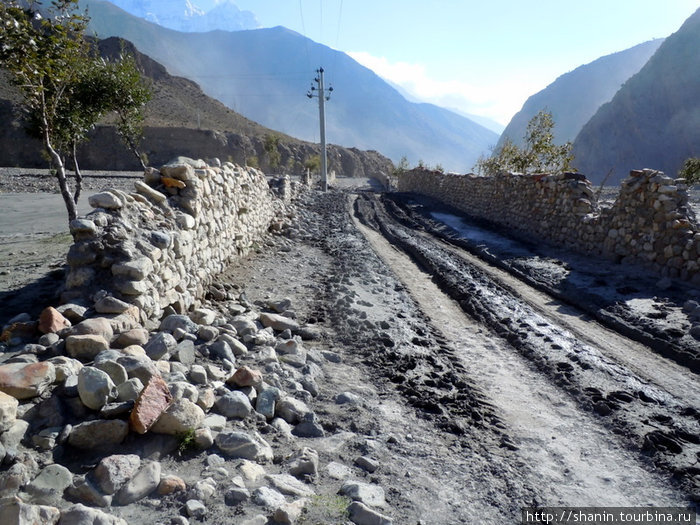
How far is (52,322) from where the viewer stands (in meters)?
3.05

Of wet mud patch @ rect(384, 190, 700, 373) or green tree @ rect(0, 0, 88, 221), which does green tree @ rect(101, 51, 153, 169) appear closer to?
green tree @ rect(0, 0, 88, 221)

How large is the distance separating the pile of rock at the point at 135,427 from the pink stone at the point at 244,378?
11mm

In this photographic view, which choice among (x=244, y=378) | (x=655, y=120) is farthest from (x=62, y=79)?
(x=655, y=120)

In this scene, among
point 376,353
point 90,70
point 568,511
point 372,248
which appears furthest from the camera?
point 372,248

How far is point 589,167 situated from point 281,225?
92.8 m

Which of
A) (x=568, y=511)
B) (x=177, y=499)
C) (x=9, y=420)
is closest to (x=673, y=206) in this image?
(x=568, y=511)

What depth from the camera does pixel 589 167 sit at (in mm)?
86000

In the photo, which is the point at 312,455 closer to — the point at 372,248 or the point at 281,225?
the point at 372,248

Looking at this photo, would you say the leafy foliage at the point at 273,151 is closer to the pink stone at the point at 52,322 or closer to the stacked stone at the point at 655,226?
the stacked stone at the point at 655,226

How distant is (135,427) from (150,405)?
13 cm

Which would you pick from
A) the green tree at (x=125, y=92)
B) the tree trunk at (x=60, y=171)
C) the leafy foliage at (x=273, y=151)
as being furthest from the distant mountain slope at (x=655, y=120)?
the tree trunk at (x=60, y=171)

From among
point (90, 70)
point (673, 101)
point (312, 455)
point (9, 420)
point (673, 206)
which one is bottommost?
point (312, 455)

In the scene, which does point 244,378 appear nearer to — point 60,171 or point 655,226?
point 60,171

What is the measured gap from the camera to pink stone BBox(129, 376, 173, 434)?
2.26 metres
